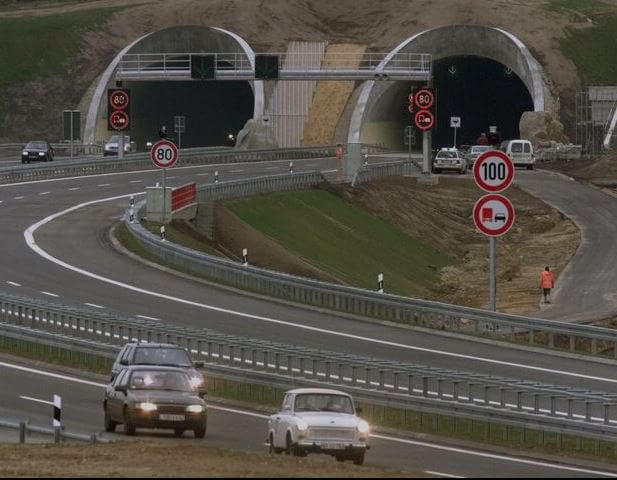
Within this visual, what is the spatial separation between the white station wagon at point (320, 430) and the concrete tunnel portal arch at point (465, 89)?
280 ft

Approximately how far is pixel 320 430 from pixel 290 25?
330 ft

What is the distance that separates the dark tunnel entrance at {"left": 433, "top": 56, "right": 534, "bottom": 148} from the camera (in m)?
120

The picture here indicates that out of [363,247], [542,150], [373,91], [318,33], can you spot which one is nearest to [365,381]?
[363,247]

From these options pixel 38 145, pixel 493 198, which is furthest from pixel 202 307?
pixel 38 145

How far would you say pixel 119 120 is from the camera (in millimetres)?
61750

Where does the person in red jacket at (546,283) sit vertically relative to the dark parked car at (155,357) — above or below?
below

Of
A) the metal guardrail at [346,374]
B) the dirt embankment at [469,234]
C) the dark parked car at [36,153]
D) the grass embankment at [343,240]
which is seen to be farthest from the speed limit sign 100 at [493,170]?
the dark parked car at [36,153]

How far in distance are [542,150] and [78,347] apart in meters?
71.2

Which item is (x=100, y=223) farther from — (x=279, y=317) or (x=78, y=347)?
(x=78, y=347)

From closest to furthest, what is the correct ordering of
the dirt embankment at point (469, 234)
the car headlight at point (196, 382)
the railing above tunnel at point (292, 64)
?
the car headlight at point (196, 382) < the dirt embankment at point (469, 234) < the railing above tunnel at point (292, 64)

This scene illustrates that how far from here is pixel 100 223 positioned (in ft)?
194

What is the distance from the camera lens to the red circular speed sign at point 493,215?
96.8ft

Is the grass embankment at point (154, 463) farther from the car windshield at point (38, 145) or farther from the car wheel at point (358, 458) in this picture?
the car windshield at point (38, 145)

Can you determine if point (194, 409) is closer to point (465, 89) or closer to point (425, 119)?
point (425, 119)
